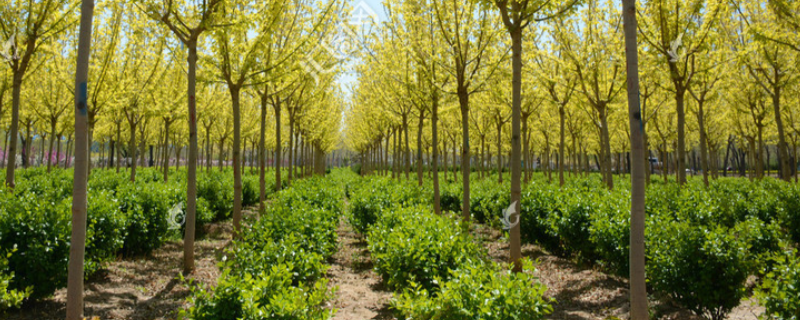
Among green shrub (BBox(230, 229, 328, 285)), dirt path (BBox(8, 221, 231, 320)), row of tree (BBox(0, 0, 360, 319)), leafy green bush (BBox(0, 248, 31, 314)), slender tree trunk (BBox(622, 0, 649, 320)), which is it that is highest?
row of tree (BBox(0, 0, 360, 319))

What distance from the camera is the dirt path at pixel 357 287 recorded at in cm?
448

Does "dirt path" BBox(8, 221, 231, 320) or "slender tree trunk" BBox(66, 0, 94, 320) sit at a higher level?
"slender tree trunk" BBox(66, 0, 94, 320)

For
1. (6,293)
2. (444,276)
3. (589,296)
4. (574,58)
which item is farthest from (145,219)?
(574,58)

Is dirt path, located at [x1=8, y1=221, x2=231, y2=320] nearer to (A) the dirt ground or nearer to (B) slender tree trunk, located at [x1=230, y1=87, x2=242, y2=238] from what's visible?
(A) the dirt ground

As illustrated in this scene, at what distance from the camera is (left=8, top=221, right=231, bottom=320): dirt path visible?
4.07 metres

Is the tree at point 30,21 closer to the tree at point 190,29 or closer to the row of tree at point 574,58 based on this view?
the tree at point 190,29

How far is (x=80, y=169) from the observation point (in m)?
3.08

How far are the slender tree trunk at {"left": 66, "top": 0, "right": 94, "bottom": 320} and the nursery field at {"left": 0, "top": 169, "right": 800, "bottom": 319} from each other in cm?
75

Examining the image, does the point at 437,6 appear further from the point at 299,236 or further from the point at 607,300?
the point at 607,300

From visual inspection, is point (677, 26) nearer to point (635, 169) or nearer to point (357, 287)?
point (635, 169)

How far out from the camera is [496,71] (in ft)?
21.2

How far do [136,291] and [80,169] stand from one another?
235 cm

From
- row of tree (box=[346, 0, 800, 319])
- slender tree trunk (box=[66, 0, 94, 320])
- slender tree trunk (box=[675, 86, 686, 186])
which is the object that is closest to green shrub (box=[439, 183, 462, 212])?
row of tree (box=[346, 0, 800, 319])

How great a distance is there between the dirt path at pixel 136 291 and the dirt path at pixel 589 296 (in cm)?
345
